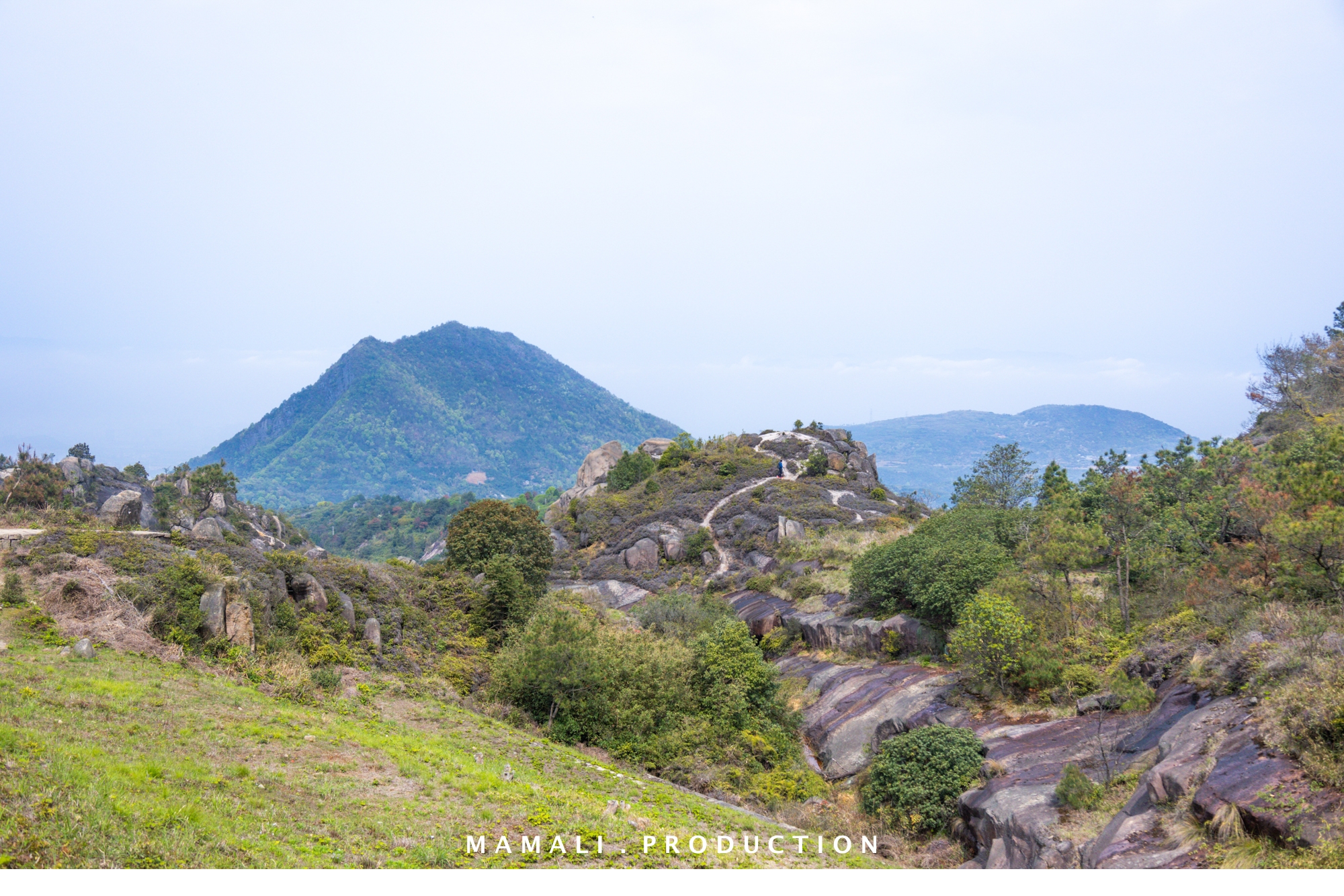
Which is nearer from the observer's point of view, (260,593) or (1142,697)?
(1142,697)

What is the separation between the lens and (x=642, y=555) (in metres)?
56.6

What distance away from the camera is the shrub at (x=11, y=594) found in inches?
740

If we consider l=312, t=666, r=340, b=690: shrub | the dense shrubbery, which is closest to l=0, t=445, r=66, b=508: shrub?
l=312, t=666, r=340, b=690: shrub

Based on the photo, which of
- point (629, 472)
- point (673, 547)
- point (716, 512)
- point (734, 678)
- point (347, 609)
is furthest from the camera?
point (629, 472)

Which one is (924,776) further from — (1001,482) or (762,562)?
(1001,482)

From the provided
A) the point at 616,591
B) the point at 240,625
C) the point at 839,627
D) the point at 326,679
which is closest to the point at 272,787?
the point at 326,679

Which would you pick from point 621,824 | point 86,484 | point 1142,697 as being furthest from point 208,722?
point 86,484

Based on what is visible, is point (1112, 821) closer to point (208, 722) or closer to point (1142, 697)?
point (1142, 697)

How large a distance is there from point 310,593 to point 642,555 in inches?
1258

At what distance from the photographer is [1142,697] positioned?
51.3ft

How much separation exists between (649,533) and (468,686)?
107 feet

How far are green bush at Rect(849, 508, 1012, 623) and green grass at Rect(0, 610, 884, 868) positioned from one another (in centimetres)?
1442

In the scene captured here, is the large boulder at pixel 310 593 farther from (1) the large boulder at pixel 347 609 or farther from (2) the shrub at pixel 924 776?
(2) the shrub at pixel 924 776

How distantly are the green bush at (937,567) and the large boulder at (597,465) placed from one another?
2501 inches
